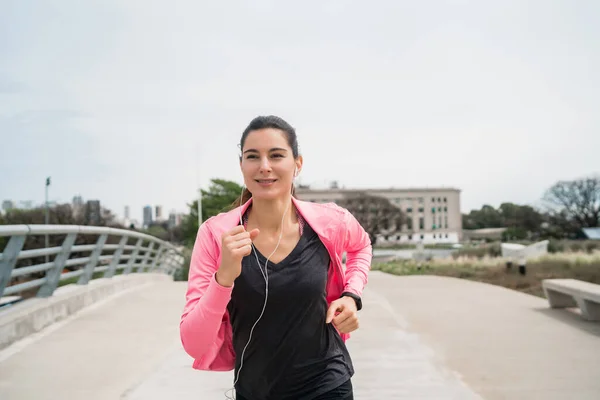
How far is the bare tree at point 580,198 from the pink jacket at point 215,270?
6920 cm

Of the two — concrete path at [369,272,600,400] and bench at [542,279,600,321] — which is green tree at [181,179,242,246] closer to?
concrete path at [369,272,600,400]

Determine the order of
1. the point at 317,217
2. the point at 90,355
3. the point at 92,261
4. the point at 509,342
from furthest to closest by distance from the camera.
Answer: the point at 92,261, the point at 509,342, the point at 90,355, the point at 317,217

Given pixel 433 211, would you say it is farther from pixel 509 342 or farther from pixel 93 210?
pixel 509 342

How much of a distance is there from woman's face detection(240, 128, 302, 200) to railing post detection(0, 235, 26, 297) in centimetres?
439

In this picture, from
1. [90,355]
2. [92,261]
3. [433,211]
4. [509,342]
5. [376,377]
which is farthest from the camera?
[433,211]

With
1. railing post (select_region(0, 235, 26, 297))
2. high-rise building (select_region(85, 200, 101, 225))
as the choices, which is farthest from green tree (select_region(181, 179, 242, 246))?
railing post (select_region(0, 235, 26, 297))

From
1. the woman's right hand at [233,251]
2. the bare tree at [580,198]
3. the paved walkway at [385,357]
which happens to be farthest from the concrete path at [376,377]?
the bare tree at [580,198]

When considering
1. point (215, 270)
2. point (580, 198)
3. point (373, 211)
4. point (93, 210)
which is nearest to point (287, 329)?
point (215, 270)

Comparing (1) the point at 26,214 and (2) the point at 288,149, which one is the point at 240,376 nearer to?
(2) the point at 288,149

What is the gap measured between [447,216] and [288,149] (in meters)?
128

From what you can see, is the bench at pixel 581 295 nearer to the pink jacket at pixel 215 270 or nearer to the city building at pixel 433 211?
the pink jacket at pixel 215 270

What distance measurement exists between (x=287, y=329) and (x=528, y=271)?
1773 centimetres

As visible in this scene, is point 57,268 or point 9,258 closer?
point 9,258

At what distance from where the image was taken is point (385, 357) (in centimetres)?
571
